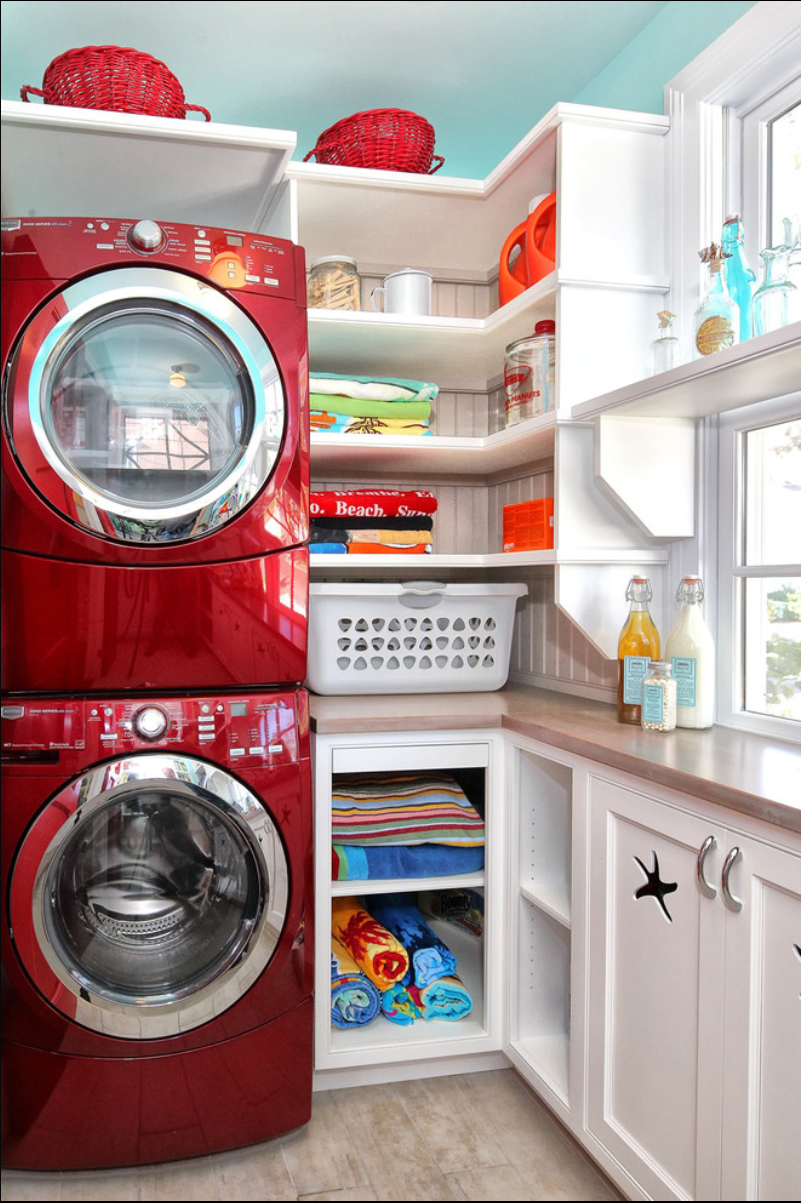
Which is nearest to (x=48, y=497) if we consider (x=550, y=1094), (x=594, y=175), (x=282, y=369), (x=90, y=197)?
(x=282, y=369)

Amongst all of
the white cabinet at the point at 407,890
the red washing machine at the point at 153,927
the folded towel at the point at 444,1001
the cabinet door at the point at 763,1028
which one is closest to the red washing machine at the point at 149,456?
the red washing machine at the point at 153,927

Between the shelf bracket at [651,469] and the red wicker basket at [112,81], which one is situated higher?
the red wicker basket at [112,81]

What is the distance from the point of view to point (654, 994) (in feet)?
4.75

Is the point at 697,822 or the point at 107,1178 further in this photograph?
the point at 107,1178

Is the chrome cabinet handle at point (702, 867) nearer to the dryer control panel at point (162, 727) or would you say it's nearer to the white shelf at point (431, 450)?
the dryer control panel at point (162, 727)

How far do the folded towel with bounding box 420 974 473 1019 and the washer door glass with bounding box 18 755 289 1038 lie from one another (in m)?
0.48

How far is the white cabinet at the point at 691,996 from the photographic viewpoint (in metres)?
1.18

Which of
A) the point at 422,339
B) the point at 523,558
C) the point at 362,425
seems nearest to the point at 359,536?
the point at 362,425

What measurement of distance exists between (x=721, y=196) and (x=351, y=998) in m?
1.88

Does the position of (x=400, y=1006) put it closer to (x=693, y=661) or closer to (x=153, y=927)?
(x=153, y=927)

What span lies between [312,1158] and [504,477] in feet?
5.79

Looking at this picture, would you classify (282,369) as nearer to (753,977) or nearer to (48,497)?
(48,497)

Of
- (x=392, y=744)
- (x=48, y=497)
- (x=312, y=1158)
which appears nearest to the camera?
(x=48, y=497)

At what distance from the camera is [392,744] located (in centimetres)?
195
